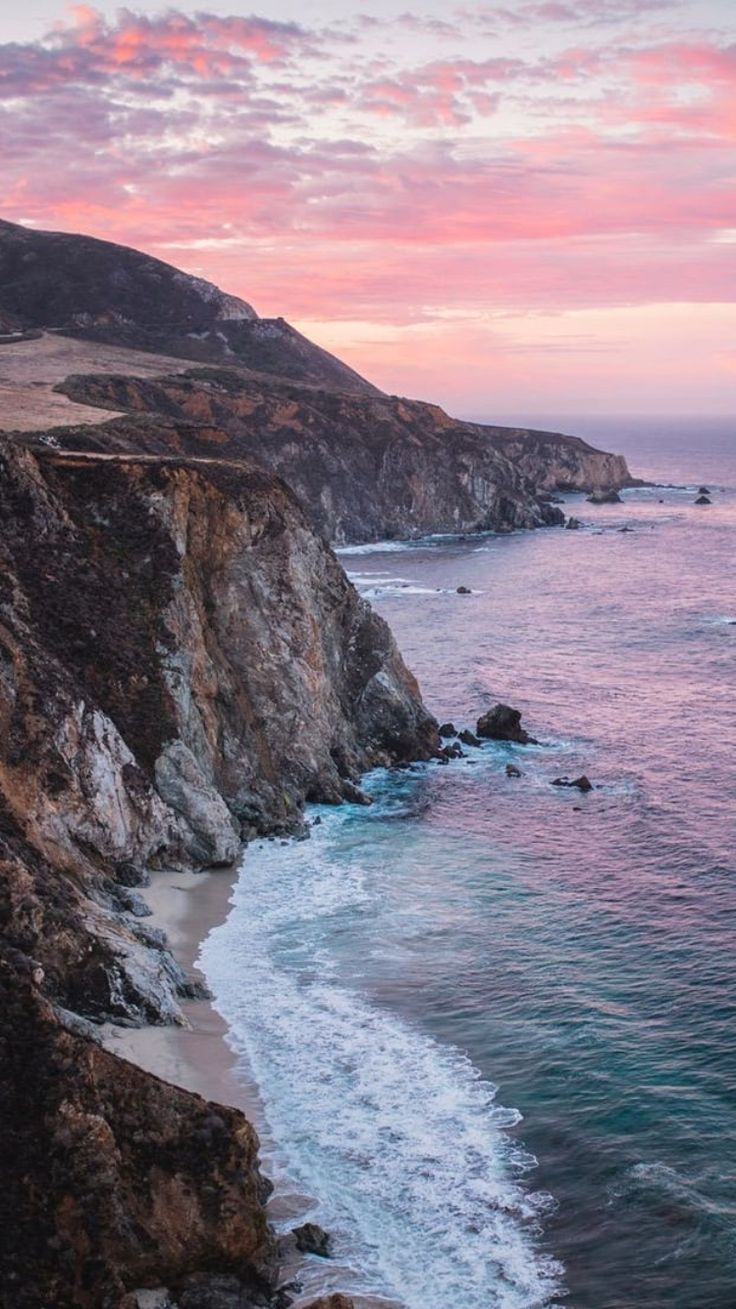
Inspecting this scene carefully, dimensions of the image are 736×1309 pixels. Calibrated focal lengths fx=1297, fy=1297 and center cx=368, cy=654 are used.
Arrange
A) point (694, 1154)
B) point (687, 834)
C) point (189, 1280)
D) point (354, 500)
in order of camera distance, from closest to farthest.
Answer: point (189, 1280), point (694, 1154), point (687, 834), point (354, 500)

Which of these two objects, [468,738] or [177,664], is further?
[468,738]

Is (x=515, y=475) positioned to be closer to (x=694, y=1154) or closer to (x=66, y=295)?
(x=66, y=295)

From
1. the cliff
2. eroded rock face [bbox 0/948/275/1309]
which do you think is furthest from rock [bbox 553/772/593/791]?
eroded rock face [bbox 0/948/275/1309]

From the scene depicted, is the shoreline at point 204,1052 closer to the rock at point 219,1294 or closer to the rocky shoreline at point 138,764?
the rocky shoreline at point 138,764

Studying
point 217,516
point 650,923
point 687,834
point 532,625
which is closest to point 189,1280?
point 650,923

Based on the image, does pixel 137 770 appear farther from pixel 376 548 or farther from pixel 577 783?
pixel 376 548

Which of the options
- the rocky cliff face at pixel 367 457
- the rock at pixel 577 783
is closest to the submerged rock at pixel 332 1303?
the rock at pixel 577 783

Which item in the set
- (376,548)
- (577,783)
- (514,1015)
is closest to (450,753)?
(577,783)

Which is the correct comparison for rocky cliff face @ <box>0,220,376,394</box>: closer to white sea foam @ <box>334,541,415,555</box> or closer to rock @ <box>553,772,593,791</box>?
white sea foam @ <box>334,541,415,555</box>
